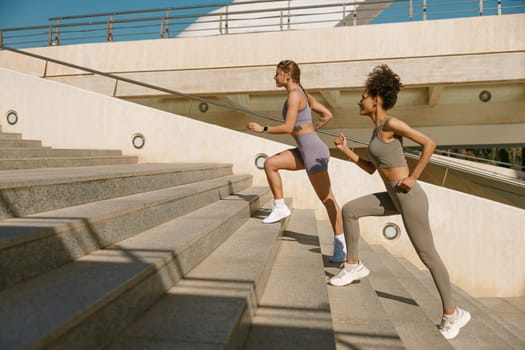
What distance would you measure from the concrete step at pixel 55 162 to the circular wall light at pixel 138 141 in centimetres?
67

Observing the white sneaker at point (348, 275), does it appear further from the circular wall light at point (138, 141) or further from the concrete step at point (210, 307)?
the circular wall light at point (138, 141)

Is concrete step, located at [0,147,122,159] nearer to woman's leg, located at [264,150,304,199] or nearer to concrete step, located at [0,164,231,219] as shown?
concrete step, located at [0,164,231,219]

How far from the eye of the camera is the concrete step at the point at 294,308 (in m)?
2.12

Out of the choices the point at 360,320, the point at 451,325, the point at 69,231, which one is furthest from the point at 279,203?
the point at 69,231

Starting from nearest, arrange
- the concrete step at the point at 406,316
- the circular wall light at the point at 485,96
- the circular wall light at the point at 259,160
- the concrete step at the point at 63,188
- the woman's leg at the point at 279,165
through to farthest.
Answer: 1. the concrete step at the point at 63,188
2. the concrete step at the point at 406,316
3. the woman's leg at the point at 279,165
4. the circular wall light at the point at 259,160
5. the circular wall light at the point at 485,96

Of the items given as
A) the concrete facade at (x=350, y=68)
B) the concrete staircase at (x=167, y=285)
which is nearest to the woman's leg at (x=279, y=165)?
the concrete staircase at (x=167, y=285)

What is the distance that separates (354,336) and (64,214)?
6.27ft

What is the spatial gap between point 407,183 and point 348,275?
37.6 inches

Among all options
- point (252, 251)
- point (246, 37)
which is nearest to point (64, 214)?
point (252, 251)

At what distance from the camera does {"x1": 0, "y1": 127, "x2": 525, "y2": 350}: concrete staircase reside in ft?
5.61

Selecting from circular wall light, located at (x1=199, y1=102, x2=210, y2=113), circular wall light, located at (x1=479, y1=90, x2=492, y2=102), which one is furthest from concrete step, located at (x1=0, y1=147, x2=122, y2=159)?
circular wall light, located at (x1=479, y1=90, x2=492, y2=102)

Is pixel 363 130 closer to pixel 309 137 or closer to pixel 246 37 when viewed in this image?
pixel 246 37

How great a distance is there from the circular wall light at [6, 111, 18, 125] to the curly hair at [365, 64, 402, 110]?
22.3ft

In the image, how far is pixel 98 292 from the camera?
5.72 ft
